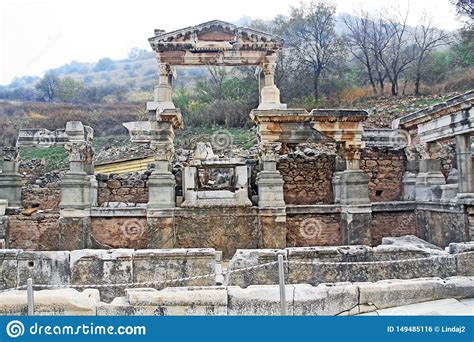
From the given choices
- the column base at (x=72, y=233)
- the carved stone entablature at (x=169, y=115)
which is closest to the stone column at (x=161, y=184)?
the carved stone entablature at (x=169, y=115)

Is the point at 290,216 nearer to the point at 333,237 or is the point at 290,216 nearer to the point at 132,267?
the point at 333,237

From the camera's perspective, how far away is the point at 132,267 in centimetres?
651

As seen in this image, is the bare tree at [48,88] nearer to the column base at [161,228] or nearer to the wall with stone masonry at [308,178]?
the column base at [161,228]

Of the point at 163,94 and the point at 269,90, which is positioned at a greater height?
the point at 269,90

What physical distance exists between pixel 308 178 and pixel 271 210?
6.86 ft

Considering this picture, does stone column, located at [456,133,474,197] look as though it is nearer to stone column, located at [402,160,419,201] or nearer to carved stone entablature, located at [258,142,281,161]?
stone column, located at [402,160,419,201]

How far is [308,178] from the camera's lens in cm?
1241

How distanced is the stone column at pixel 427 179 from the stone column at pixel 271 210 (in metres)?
3.90

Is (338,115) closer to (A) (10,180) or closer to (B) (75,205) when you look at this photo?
(B) (75,205)

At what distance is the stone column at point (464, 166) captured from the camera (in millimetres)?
10133

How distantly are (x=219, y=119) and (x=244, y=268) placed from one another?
18729 millimetres

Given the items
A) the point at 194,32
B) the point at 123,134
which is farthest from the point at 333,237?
the point at 123,134

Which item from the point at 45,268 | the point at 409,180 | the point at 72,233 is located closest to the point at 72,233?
the point at 72,233

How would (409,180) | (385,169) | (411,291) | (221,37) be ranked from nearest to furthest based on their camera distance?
1. (411,291)
2. (409,180)
3. (385,169)
4. (221,37)
